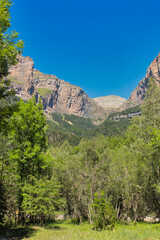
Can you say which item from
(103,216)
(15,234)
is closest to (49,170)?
(103,216)

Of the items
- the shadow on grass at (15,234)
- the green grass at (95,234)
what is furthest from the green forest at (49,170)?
the green grass at (95,234)

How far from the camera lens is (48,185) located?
13977mm

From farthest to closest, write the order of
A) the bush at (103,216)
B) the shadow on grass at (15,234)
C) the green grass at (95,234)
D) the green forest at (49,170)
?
the bush at (103,216), the green forest at (49,170), the green grass at (95,234), the shadow on grass at (15,234)

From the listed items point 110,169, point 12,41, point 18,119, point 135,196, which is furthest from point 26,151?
point 135,196

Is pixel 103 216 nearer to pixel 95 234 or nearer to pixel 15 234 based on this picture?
pixel 95 234

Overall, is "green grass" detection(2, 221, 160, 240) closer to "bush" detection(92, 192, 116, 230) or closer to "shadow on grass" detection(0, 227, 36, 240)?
"shadow on grass" detection(0, 227, 36, 240)

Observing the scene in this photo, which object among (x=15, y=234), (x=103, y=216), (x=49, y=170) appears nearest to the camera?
(x=15, y=234)

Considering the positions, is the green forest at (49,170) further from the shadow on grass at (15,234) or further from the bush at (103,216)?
the shadow on grass at (15,234)

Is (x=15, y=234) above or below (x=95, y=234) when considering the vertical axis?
above

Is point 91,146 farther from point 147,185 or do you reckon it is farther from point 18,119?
point 18,119

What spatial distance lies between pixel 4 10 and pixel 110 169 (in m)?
19.0

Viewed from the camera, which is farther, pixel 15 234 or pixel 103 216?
pixel 103 216

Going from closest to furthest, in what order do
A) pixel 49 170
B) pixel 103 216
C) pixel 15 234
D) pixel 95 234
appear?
1. pixel 15 234
2. pixel 95 234
3. pixel 103 216
4. pixel 49 170

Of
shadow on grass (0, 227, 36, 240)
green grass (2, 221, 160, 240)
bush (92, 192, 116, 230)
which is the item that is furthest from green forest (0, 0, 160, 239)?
green grass (2, 221, 160, 240)
